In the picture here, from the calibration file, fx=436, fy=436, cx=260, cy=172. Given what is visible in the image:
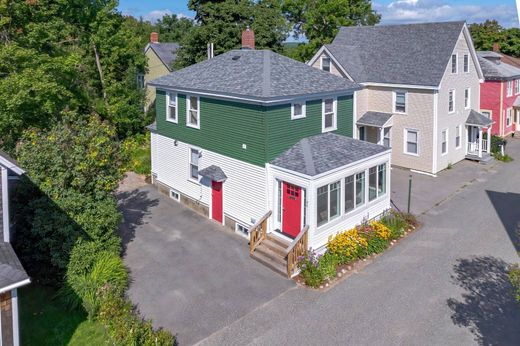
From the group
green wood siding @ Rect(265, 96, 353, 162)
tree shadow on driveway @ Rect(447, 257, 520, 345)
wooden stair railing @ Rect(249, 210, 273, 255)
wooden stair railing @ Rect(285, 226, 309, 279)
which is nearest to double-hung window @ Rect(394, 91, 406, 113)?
green wood siding @ Rect(265, 96, 353, 162)

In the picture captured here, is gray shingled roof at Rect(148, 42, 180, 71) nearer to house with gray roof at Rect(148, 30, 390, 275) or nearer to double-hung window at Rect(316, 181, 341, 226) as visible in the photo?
house with gray roof at Rect(148, 30, 390, 275)

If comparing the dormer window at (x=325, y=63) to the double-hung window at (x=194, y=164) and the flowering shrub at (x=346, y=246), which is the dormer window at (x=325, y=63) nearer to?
the double-hung window at (x=194, y=164)

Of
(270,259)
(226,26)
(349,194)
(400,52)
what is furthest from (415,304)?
(226,26)

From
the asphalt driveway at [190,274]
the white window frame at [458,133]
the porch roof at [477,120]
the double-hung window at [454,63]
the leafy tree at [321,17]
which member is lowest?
the asphalt driveway at [190,274]

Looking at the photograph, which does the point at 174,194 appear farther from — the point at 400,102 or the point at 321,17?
the point at 321,17

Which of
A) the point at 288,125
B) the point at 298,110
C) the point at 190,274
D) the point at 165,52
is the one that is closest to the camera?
the point at 190,274

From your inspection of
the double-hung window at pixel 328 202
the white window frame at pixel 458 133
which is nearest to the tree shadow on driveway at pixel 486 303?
the double-hung window at pixel 328 202
